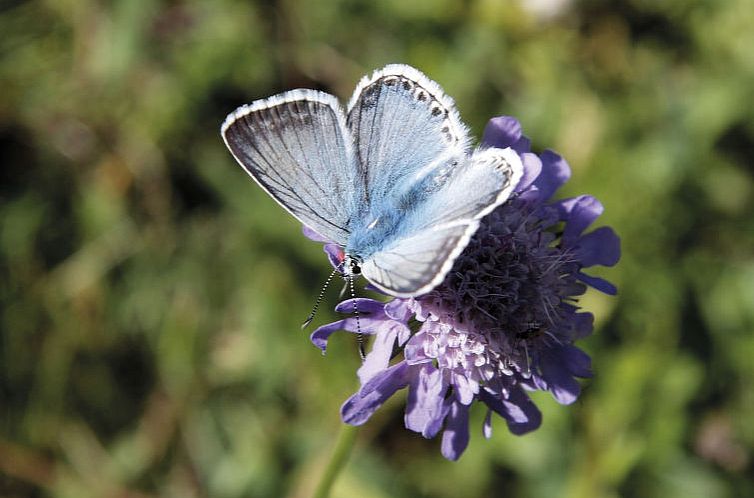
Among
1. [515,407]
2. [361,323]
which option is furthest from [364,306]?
[515,407]

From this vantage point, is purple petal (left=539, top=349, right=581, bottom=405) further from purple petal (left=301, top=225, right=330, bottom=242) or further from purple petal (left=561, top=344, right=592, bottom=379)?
purple petal (left=301, top=225, right=330, bottom=242)

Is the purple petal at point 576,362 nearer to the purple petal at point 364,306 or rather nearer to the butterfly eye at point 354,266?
the purple petal at point 364,306

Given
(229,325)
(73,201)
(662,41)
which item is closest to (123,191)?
(73,201)

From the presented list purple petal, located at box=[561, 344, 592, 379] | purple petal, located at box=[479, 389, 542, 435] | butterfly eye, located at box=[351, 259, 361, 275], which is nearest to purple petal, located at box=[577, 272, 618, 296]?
purple petal, located at box=[561, 344, 592, 379]

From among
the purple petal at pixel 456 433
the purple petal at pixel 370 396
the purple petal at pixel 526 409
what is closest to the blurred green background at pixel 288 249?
the purple petal at pixel 526 409

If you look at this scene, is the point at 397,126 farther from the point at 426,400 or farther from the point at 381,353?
the point at 426,400

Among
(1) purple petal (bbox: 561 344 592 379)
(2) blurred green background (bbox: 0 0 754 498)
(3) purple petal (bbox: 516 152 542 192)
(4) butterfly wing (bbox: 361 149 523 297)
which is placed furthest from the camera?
(2) blurred green background (bbox: 0 0 754 498)

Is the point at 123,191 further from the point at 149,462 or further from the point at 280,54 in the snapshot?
the point at 149,462
